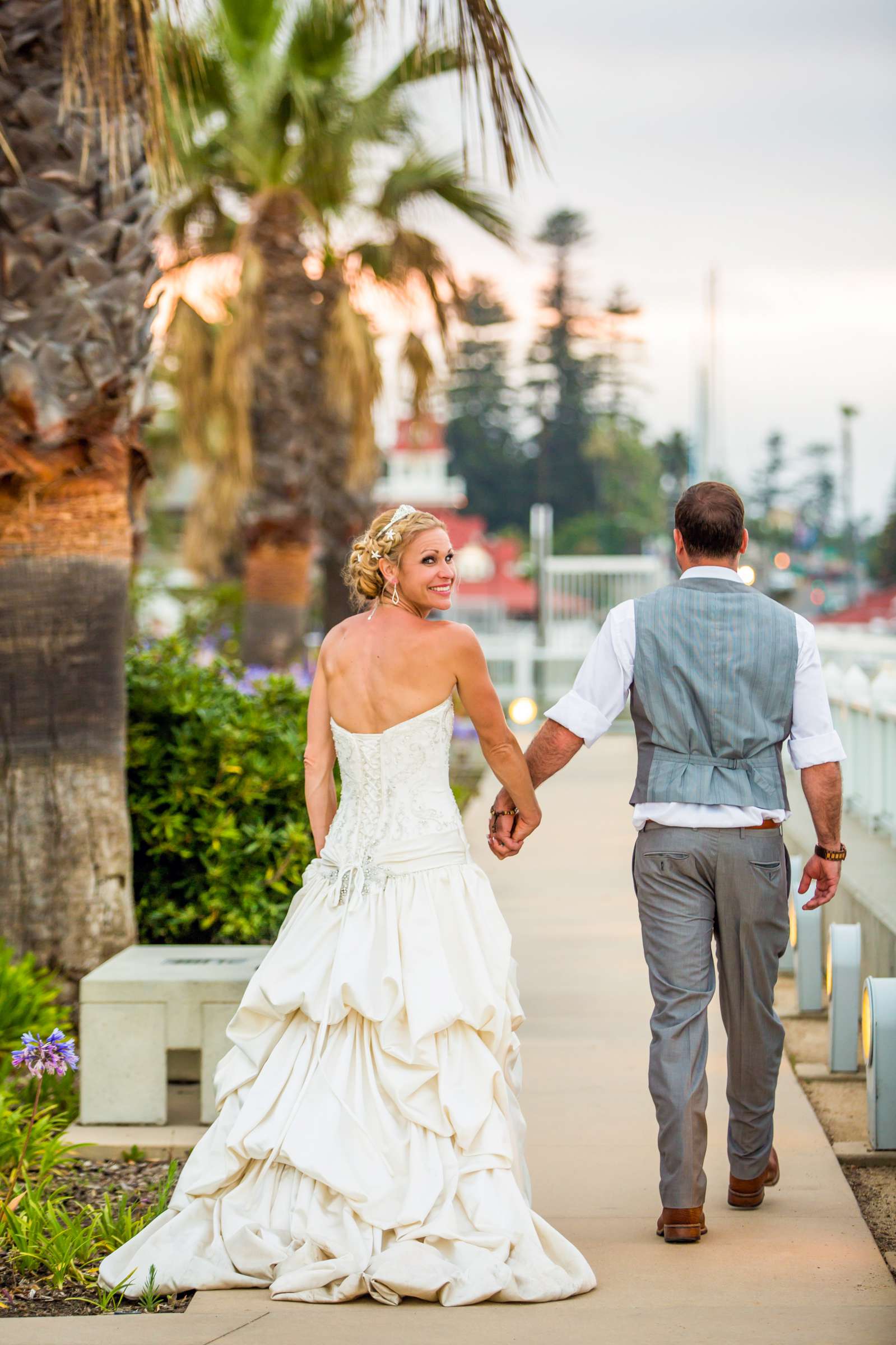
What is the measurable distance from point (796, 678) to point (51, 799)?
3063 mm

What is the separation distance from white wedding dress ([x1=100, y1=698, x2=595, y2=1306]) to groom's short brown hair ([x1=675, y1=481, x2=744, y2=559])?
33.4 inches

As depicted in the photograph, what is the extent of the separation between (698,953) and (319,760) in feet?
3.79

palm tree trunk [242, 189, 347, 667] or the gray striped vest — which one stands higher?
palm tree trunk [242, 189, 347, 667]

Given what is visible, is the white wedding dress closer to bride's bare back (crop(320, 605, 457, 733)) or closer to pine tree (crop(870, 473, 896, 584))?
bride's bare back (crop(320, 605, 457, 733))

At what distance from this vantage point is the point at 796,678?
13.5ft

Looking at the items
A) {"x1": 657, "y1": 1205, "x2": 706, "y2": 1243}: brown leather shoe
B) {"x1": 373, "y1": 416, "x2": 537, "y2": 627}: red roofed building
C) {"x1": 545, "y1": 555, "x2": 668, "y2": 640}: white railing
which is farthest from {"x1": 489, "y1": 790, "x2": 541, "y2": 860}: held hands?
{"x1": 373, "y1": 416, "x2": 537, "y2": 627}: red roofed building

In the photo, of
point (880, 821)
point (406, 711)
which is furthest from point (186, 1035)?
point (880, 821)

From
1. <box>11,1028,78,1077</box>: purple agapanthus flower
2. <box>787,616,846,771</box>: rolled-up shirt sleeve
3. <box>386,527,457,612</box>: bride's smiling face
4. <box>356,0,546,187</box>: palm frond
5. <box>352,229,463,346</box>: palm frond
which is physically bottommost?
<box>11,1028,78,1077</box>: purple agapanthus flower

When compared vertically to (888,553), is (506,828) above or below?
below

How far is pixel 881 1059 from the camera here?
4605 millimetres

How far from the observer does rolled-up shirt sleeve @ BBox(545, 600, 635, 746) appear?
4.10 metres

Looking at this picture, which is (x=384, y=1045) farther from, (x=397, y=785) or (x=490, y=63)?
(x=490, y=63)

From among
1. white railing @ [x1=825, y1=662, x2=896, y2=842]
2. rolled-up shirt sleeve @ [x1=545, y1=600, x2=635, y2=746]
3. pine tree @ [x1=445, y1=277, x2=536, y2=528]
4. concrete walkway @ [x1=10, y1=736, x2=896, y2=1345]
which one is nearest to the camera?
concrete walkway @ [x1=10, y1=736, x2=896, y2=1345]

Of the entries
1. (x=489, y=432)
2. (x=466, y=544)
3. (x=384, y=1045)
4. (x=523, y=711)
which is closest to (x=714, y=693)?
(x=384, y=1045)
